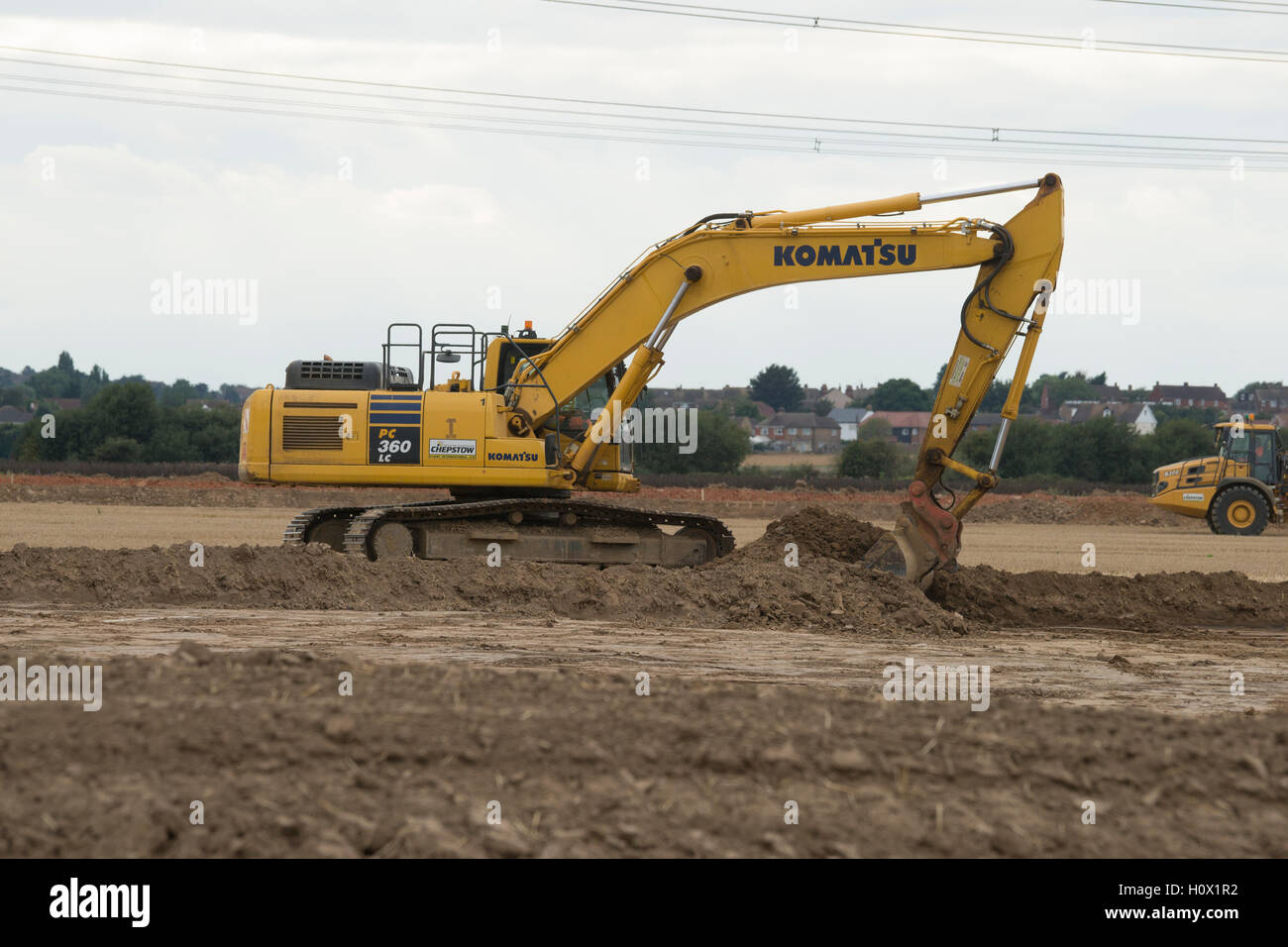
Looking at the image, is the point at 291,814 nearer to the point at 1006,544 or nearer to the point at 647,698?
the point at 647,698

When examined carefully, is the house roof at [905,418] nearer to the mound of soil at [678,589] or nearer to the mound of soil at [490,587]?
the mound of soil at [678,589]

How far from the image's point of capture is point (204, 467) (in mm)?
50062

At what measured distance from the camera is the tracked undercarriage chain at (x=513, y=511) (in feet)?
51.6

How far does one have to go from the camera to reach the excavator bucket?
1479 cm

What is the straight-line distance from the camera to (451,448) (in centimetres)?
1591

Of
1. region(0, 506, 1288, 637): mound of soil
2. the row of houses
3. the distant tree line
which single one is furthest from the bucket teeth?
the row of houses

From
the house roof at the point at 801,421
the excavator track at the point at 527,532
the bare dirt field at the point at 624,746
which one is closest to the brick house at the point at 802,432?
the house roof at the point at 801,421

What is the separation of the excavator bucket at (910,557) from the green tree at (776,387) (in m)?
129

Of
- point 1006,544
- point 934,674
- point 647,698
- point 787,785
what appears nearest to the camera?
point 787,785

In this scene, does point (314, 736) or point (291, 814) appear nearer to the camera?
point (291, 814)

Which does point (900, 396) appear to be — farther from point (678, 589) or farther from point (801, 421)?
point (678, 589)
